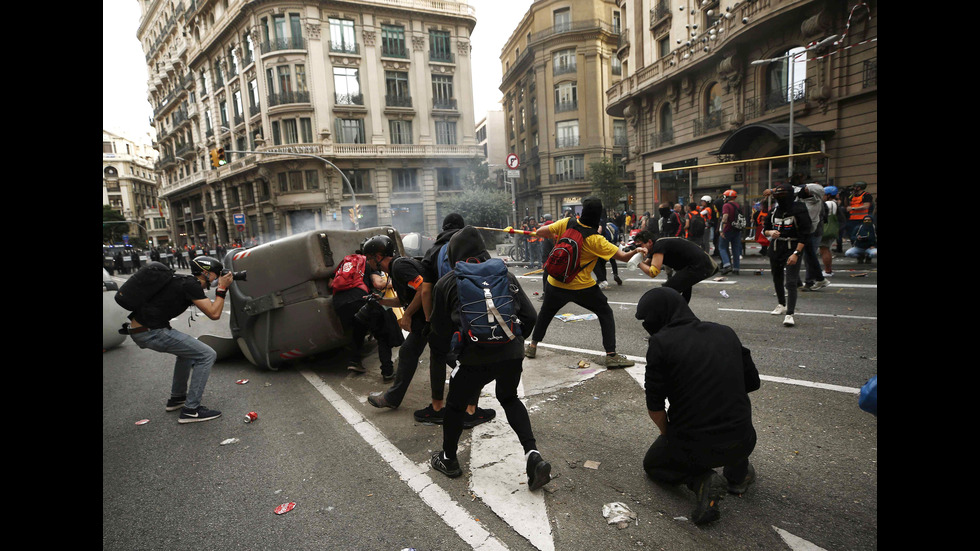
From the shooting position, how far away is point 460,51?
3969 centimetres

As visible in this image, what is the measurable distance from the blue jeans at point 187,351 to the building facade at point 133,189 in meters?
86.1

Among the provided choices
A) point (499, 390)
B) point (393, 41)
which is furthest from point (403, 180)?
point (499, 390)

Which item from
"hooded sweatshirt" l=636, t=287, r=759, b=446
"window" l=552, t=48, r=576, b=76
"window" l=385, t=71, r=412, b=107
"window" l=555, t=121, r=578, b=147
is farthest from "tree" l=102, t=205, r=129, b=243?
"hooded sweatshirt" l=636, t=287, r=759, b=446

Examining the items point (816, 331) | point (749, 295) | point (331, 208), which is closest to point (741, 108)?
point (749, 295)

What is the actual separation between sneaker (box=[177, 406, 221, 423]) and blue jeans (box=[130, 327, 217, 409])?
0.14 ft

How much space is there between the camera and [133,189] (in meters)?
81.2

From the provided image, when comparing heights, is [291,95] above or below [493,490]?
above

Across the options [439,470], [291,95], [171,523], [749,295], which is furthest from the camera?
[291,95]

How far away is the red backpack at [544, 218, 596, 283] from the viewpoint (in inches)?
188

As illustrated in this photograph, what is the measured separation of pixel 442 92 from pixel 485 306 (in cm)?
3968

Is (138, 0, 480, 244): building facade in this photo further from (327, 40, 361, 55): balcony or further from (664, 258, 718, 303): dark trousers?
(664, 258, 718, 303): dark trousers
